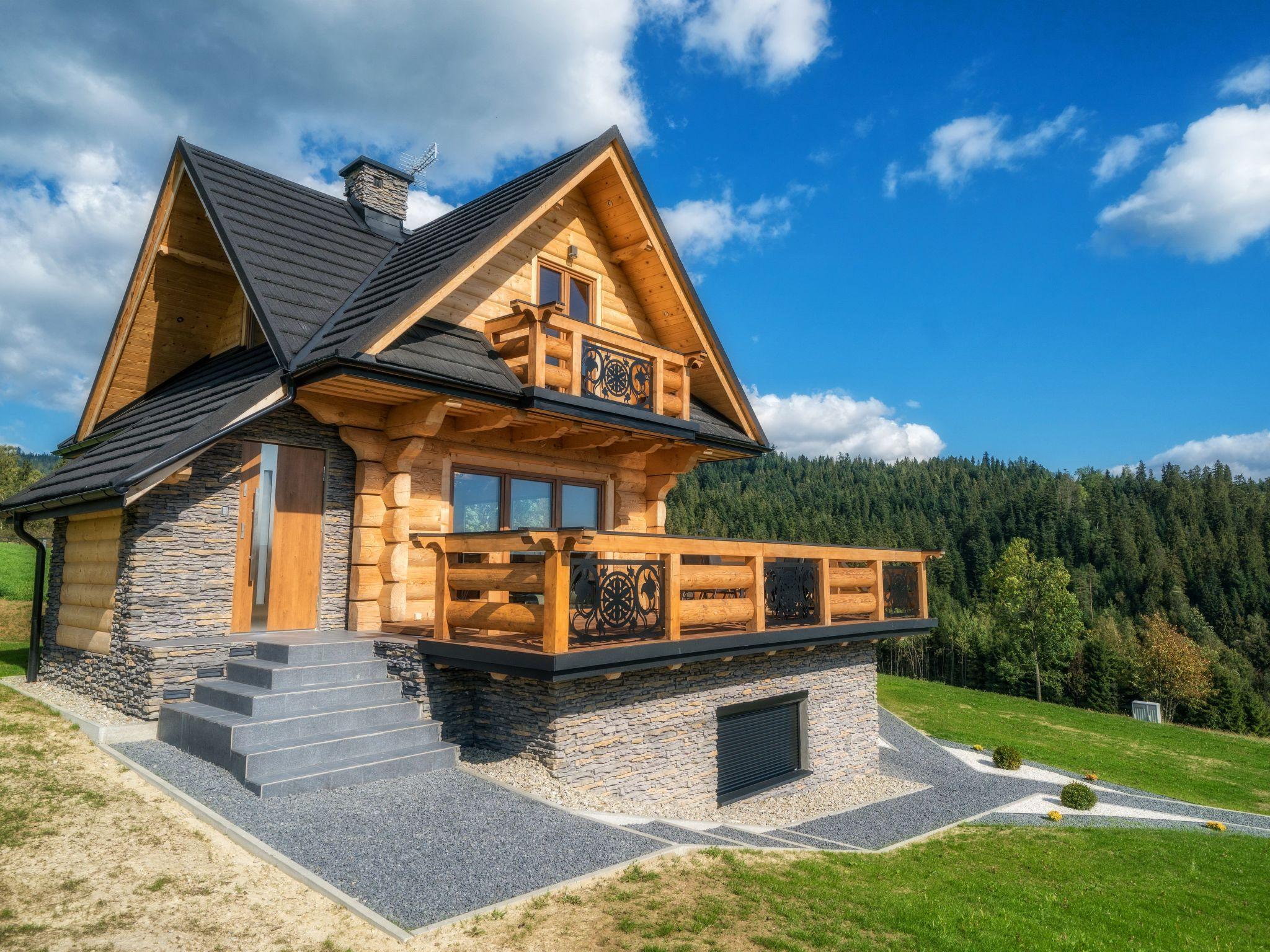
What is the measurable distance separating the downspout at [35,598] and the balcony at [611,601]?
5743mm

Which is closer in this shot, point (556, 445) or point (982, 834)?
point (982, 834)

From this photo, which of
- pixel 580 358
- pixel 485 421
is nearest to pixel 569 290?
pixel 580 358

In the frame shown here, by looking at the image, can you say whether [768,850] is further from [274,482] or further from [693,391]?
[693,391]

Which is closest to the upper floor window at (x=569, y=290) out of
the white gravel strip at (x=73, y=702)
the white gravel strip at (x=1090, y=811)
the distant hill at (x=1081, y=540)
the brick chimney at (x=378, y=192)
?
the brick chimney at (x=378, y=192)

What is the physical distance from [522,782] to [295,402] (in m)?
5.19

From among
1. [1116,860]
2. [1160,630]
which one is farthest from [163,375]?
[1160,630]

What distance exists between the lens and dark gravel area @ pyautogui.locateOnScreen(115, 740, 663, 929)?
4824 millimetres

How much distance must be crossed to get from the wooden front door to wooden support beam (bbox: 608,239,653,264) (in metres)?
5.66

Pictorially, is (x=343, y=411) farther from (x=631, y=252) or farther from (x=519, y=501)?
(x=631, y=252)

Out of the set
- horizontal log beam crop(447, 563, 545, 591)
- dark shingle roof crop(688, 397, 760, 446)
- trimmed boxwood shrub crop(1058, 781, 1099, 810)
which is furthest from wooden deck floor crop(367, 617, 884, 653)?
trimmed boxwood shrub crop(1058, 781, 1099, 810)

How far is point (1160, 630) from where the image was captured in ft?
187

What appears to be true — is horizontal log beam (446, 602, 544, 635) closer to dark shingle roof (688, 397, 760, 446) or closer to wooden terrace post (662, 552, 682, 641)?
wooden terrace post (662, 552, 682, 641)

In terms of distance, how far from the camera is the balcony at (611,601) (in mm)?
7141

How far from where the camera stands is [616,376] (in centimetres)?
1043
